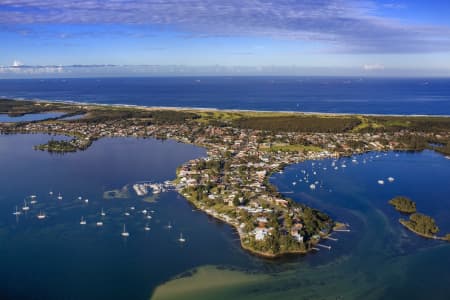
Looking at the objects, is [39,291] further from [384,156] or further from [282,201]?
[384,156]

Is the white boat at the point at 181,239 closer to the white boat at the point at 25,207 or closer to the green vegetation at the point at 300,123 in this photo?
the white boat at the point at 25,207

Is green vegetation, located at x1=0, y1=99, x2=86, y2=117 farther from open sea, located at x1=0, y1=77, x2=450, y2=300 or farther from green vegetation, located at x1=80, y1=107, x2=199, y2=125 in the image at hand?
open sea, located at x1=0, y1=77, x2=450, y2=300

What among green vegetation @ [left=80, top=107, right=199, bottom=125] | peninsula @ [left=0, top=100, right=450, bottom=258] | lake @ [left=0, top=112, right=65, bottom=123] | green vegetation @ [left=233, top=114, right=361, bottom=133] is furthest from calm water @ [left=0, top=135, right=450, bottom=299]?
lake @ [left=0, top=112, right=65, bottom=123]

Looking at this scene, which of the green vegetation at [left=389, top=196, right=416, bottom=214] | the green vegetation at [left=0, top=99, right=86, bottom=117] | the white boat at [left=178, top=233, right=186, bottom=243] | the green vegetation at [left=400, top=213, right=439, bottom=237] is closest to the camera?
the white boat at [left=178, top=233, right=186, bottom=243]

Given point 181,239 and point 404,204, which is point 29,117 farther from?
point 404,204

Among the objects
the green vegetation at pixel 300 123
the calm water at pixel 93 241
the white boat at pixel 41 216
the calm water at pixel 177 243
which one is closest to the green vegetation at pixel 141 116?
the green vegetation at pixel 300 123

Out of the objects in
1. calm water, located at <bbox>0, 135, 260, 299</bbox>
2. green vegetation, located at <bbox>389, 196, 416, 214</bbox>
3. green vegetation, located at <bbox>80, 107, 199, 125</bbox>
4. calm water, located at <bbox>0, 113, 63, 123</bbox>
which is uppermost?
green vegetation, located at <bbox>80, 107, 199, 125</bbox>

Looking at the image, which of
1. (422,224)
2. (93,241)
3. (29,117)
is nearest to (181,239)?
(93,241)
